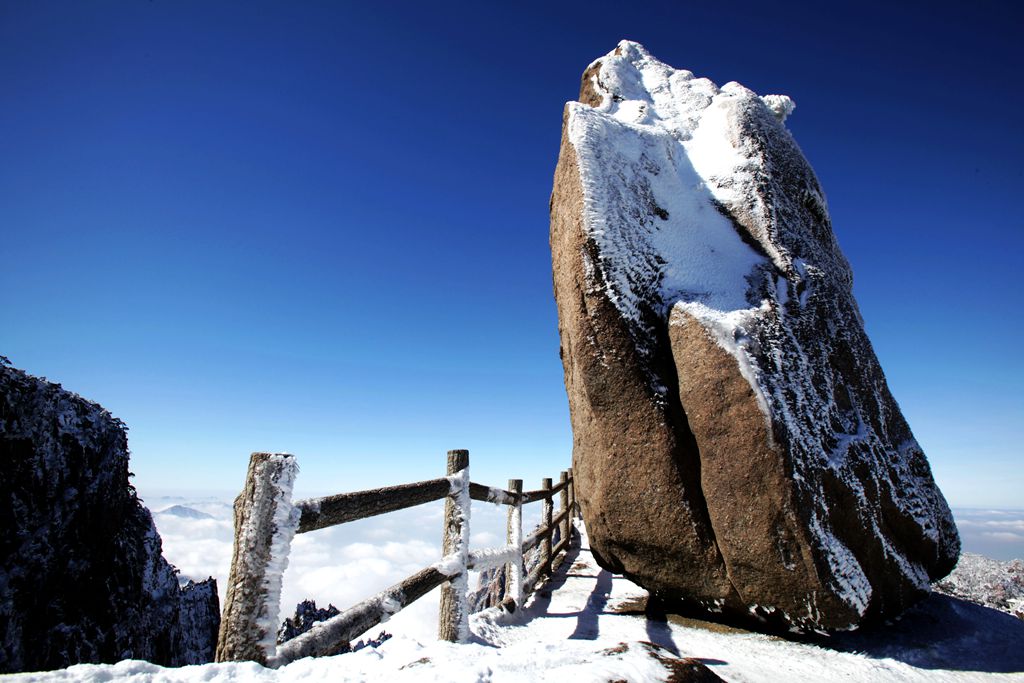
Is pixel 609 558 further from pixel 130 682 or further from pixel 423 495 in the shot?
pixel 130 682

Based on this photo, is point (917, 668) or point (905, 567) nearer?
point (917, 668)

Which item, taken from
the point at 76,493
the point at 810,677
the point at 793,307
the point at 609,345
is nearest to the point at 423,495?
the point at 609,345

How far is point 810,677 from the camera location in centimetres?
346

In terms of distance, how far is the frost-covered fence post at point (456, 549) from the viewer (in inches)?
143

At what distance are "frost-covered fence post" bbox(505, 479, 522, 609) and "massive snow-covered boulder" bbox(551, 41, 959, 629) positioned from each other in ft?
3.05

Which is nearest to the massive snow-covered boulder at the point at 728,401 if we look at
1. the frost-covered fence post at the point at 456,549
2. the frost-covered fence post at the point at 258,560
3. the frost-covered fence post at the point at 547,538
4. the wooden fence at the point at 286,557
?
the frost-covered fence post at the point at 456,549

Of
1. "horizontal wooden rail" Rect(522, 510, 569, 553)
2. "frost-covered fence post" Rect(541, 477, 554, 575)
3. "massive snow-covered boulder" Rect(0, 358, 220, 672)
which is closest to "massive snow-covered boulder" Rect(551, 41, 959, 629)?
"horizontal wooden rail" Rect(522, 510, 569, 553)

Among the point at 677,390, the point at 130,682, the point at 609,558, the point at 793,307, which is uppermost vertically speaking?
the point at 793,307

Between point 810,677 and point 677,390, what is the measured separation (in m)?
2.36

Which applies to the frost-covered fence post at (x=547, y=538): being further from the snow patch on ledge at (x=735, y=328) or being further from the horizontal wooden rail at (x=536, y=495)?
the snow patch on ledge at (x=735, y=328)

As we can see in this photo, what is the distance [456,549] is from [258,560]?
2032 millimetres

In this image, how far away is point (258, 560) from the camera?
2031 mm

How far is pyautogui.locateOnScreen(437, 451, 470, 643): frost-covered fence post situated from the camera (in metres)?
3.64

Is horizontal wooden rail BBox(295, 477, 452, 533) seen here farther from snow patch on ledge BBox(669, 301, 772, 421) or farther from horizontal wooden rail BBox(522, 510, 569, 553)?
snow patch on ledge BBox(669, 301, 772, 421)
